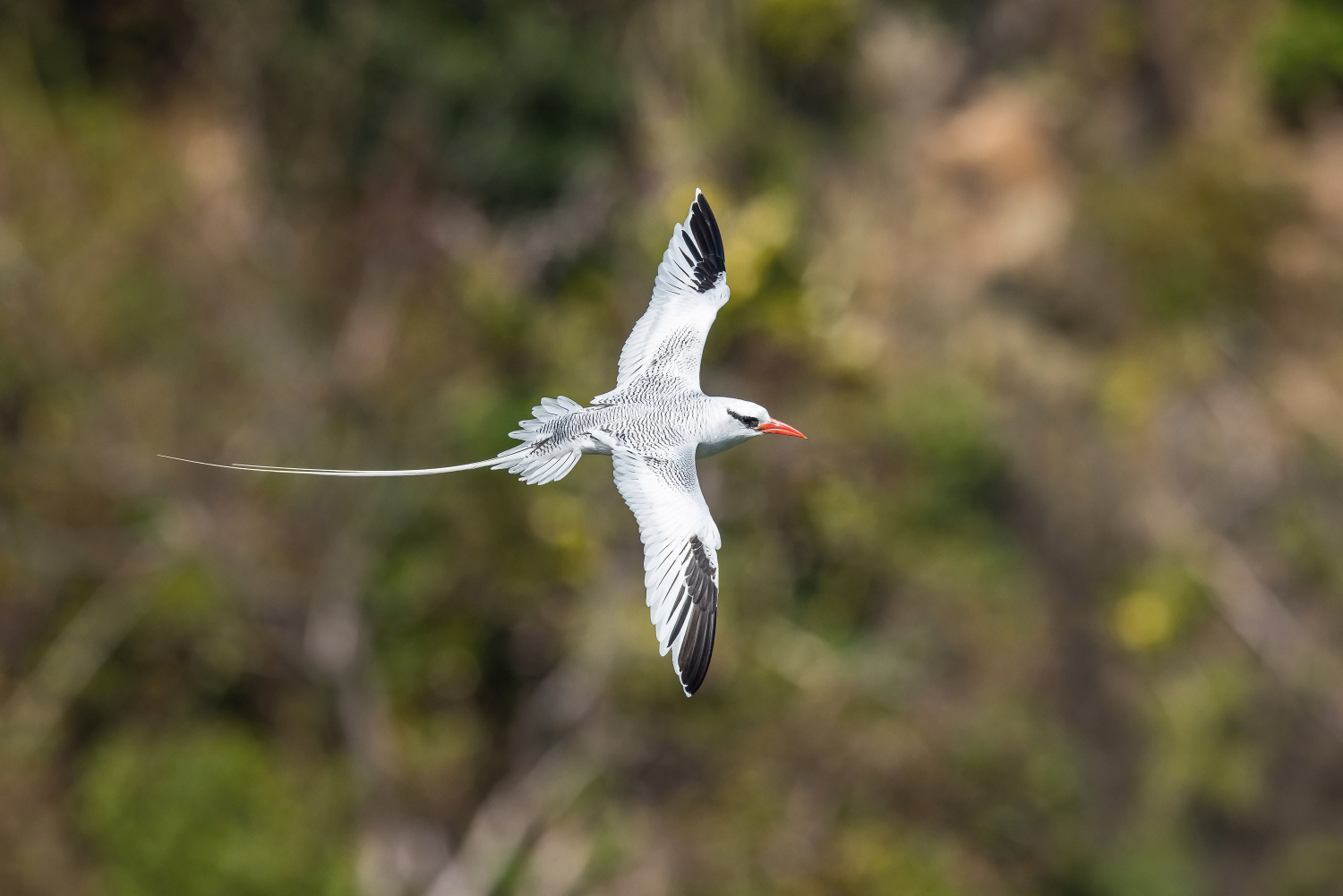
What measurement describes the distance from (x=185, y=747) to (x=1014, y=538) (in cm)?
1178

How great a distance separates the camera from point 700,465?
18.2 metres

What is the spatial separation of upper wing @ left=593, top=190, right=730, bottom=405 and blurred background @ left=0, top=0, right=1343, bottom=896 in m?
→ 9.30

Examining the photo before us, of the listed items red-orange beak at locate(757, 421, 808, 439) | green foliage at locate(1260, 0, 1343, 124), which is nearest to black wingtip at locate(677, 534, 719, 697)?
red-orange beak at locate(757, 421, 808, 439)

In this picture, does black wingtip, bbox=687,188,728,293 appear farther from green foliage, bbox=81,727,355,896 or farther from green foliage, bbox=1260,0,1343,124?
green foliage, bbox=1260,0,1343,124

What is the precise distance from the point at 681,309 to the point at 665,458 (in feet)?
3.97

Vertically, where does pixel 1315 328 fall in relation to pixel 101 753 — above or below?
above

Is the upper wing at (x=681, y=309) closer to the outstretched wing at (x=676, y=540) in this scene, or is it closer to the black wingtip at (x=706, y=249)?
the black wingtip at (x=706, y=249)

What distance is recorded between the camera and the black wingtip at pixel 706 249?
7438 mm

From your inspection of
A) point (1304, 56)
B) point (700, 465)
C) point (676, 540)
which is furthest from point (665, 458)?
point (1304, 56)

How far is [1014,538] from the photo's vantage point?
2264 centimetres

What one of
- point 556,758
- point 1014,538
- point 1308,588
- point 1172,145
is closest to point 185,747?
point 556,758

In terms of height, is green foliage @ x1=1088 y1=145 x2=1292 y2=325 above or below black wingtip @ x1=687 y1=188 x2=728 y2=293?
above

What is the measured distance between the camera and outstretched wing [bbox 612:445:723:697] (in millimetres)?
6078

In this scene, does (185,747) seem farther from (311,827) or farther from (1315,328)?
(1315,328)
